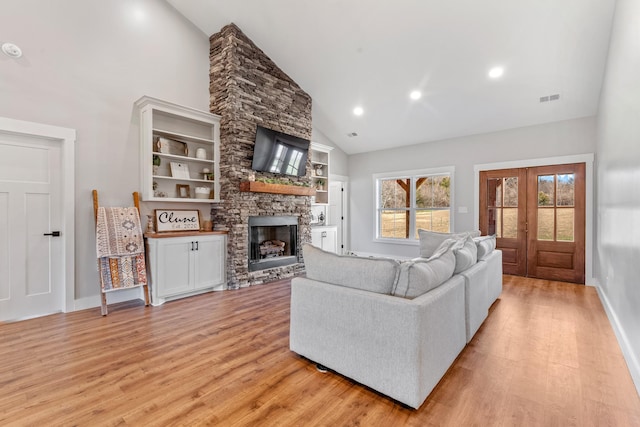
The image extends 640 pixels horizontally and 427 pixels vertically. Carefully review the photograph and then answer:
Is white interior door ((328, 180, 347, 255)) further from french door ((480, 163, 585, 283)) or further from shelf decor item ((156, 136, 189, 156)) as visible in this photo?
shelf decor item ((156, 136, 189, 156))

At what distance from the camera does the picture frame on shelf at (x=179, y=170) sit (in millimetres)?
4277

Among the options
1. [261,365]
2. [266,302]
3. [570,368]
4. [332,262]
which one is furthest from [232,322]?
[570,368]

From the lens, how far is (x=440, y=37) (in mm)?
3941

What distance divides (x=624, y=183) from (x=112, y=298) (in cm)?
559

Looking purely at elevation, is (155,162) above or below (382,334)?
above

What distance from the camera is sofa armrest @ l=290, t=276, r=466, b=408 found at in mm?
1726

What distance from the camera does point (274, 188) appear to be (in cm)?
490

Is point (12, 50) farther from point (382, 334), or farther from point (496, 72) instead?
point (496, 72)

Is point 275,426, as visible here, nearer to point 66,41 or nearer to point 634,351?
point 634,351

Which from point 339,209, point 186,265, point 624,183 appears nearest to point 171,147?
point 186,265

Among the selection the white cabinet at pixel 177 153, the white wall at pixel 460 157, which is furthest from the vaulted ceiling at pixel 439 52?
the white cabinet at pixel 177 153

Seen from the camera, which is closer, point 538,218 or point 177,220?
point 177,220

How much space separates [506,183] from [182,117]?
563cm

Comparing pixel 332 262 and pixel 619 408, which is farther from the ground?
pixel 332 262
